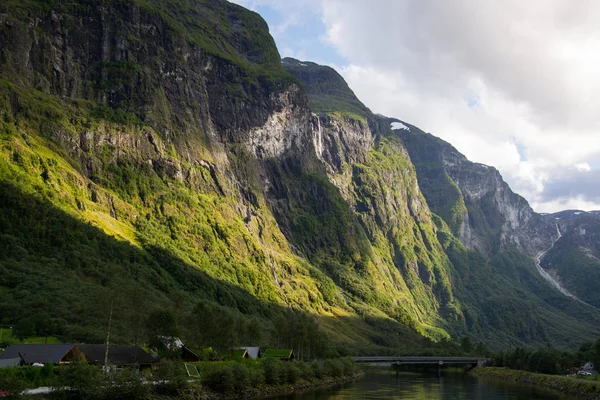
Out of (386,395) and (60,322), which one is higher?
(60,322)

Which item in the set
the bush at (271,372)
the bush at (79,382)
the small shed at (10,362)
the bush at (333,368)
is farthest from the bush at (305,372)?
the bush at (79,382)

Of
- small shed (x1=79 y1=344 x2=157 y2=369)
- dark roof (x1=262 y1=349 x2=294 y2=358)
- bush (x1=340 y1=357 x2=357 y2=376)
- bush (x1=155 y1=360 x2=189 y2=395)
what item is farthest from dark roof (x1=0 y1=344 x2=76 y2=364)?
bush (x1=340 y1=357 x2=357 y2=376)

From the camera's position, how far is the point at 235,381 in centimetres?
8688

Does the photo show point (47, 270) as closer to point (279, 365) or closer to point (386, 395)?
point (279, 365)

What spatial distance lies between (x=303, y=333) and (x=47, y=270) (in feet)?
252

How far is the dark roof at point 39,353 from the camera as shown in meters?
75.0

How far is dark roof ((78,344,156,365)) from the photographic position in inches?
3184

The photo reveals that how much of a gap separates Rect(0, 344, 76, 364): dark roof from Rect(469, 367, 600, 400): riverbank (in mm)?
91813

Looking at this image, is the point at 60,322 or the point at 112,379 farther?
the point at 60,322

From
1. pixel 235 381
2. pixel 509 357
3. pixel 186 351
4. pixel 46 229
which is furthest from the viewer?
pixel 509 357

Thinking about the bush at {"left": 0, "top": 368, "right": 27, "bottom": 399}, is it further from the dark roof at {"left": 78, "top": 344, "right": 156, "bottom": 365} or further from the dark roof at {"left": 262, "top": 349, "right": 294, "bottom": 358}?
the dark roof at {"left": 262, "top": 349, "right": 294, "bottom": 358}

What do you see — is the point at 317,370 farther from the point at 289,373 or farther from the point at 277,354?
the point at 289,373

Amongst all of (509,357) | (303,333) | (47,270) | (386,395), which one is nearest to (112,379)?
(386,395)

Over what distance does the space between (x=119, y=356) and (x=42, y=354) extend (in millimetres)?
11456
